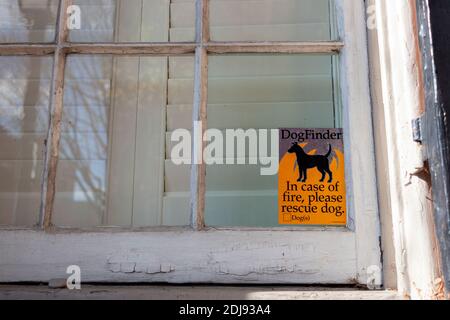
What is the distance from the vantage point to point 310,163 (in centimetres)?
121

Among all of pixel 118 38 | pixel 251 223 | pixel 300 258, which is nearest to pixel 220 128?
pixel 251 223

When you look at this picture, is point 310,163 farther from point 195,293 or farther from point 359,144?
point 195,293

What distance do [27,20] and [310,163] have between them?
119cm

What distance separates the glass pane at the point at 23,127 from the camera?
168 centimetres

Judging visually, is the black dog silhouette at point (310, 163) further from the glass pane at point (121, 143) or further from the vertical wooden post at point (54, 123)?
the vertical wooden post at point (54, 123)

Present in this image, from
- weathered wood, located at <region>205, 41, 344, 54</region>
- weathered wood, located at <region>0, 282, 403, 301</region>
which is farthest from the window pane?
weathered wood, located at <region>0, 282, 403, 301</region>

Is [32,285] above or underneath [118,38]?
underneath

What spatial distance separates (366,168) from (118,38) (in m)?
1.01

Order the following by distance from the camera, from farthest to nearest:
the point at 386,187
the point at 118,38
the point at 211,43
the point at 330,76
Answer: the point at 118,38 < the point at 330,76 < the point at 211,43 < the point at 386,187

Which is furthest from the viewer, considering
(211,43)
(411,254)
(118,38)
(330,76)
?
(118,38)

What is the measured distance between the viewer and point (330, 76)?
1501 millimetres

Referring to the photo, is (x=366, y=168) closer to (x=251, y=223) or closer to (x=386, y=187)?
(x=386, y=187)

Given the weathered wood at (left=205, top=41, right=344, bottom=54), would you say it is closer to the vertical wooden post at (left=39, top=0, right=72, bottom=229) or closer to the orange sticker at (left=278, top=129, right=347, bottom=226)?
the orange sticker at (left=278, top=129, right=347, bottom=226)
